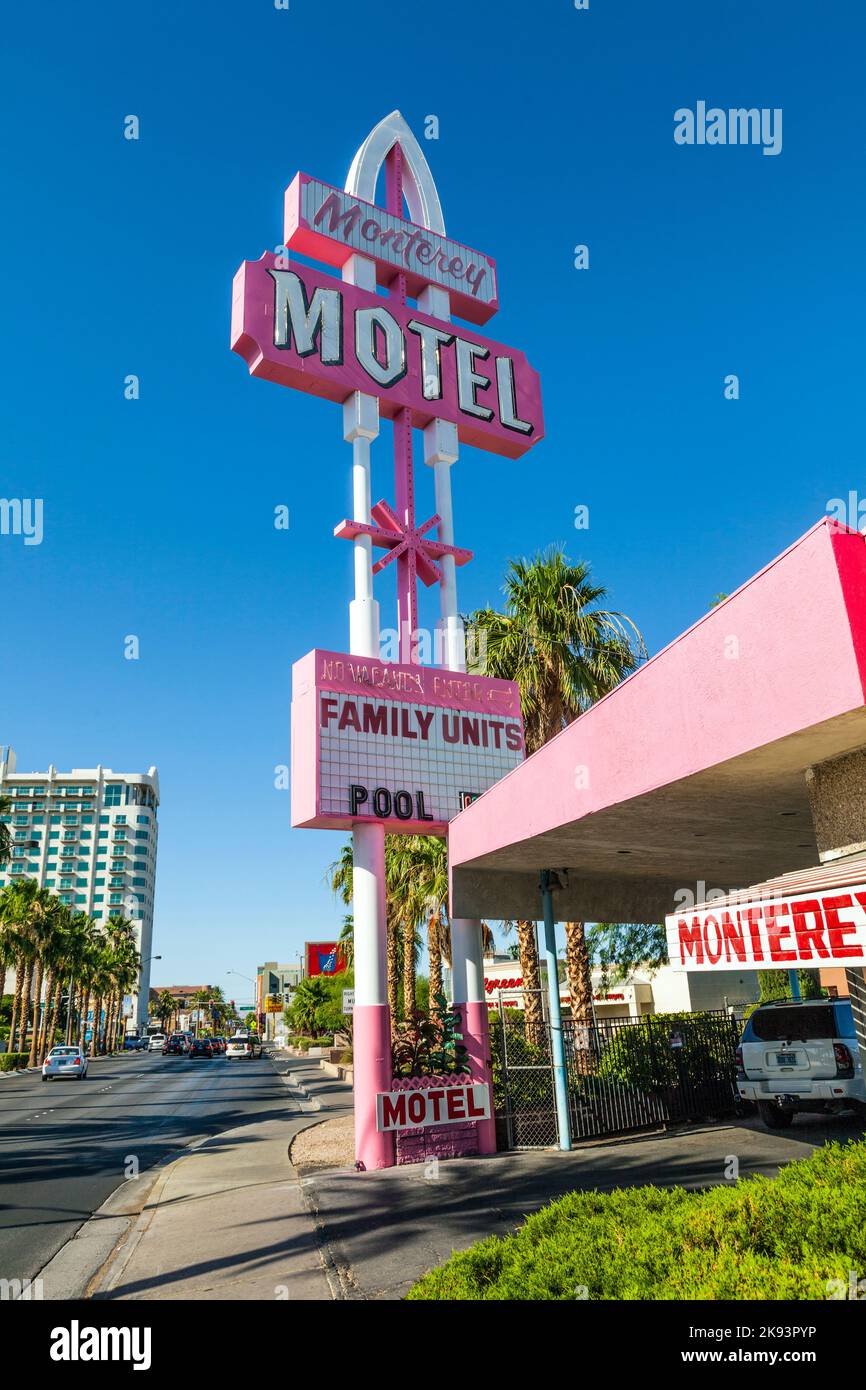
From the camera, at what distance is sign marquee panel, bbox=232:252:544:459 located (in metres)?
16.6

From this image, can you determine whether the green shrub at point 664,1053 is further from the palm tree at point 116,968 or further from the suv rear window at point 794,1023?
the palm tree at point 116,968

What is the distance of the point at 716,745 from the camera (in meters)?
7.45

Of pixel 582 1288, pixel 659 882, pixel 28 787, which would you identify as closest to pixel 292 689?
pixel 659 882

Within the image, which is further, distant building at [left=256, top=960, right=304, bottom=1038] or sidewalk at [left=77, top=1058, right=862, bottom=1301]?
distant building at [left=256, top=960, right=304, bottom=1038]

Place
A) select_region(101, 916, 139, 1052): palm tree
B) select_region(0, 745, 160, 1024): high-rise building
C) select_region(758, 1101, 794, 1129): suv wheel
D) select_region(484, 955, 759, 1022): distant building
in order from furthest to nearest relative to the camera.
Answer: select_region(0, 745, 160, 1024): high-rise building < select_region(101, 916, 139, 1052): palm tree < select_region(484, 955, 759, 1022): distant building < select_region(758, 1101, 794, 1129): suv wheel

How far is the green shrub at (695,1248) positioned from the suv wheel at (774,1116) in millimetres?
8740

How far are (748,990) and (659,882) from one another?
4136 centimetres

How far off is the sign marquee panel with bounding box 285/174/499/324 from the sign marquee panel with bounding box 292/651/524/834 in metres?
8.64

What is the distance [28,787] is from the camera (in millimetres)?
167250

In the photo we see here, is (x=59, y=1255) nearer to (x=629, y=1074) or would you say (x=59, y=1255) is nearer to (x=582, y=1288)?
(x=582, y=1288)

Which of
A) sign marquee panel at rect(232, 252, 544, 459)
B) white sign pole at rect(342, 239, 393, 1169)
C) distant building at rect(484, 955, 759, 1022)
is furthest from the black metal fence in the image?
distant building at rect(484, 955, 759, 1022)

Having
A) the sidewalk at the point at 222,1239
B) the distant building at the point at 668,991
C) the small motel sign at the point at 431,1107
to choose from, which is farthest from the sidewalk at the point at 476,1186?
the distant building at the point at 668,991

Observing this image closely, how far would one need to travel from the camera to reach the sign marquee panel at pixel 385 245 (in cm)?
1769

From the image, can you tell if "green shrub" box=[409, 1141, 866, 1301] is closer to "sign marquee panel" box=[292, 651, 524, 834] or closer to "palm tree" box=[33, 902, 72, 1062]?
"sign marquee panel" box=[292, 651, 524, 834]
